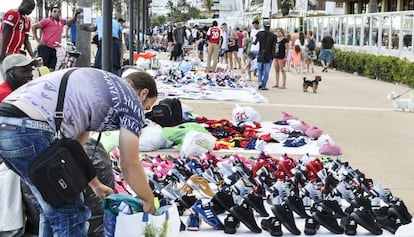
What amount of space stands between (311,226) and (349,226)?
0.31 meters

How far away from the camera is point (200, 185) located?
247 inches

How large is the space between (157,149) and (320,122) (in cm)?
448

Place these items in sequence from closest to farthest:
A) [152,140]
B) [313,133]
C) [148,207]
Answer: [148,207] < [152,140] < [313,133]

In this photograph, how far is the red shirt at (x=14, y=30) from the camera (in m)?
10.3

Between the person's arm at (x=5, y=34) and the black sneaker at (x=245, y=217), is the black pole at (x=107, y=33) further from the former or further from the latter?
the black sneaker at (x=245, y=217)

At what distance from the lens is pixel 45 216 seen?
3.80 metres

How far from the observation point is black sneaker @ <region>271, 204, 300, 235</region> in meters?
5.34

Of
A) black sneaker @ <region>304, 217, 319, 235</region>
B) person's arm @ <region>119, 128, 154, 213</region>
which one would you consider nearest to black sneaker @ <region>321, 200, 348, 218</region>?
black sneaker @ <region>304, 217, 319, 235</region>

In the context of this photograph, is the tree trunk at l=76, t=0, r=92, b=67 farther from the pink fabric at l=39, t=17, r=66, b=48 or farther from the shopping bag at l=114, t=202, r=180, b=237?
the shopping bag at l=114, t=202, r=180, b=237

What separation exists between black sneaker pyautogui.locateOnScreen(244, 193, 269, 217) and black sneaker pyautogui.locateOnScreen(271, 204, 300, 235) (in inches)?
5.3

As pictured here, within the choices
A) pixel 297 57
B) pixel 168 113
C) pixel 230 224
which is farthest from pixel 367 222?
pixel 297 57

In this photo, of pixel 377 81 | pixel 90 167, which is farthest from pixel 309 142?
pixel 377 81

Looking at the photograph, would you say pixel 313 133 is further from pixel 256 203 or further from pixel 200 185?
pixel 256 203

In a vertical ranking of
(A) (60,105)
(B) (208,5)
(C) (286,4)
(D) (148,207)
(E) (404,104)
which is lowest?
(E) (404,104)
